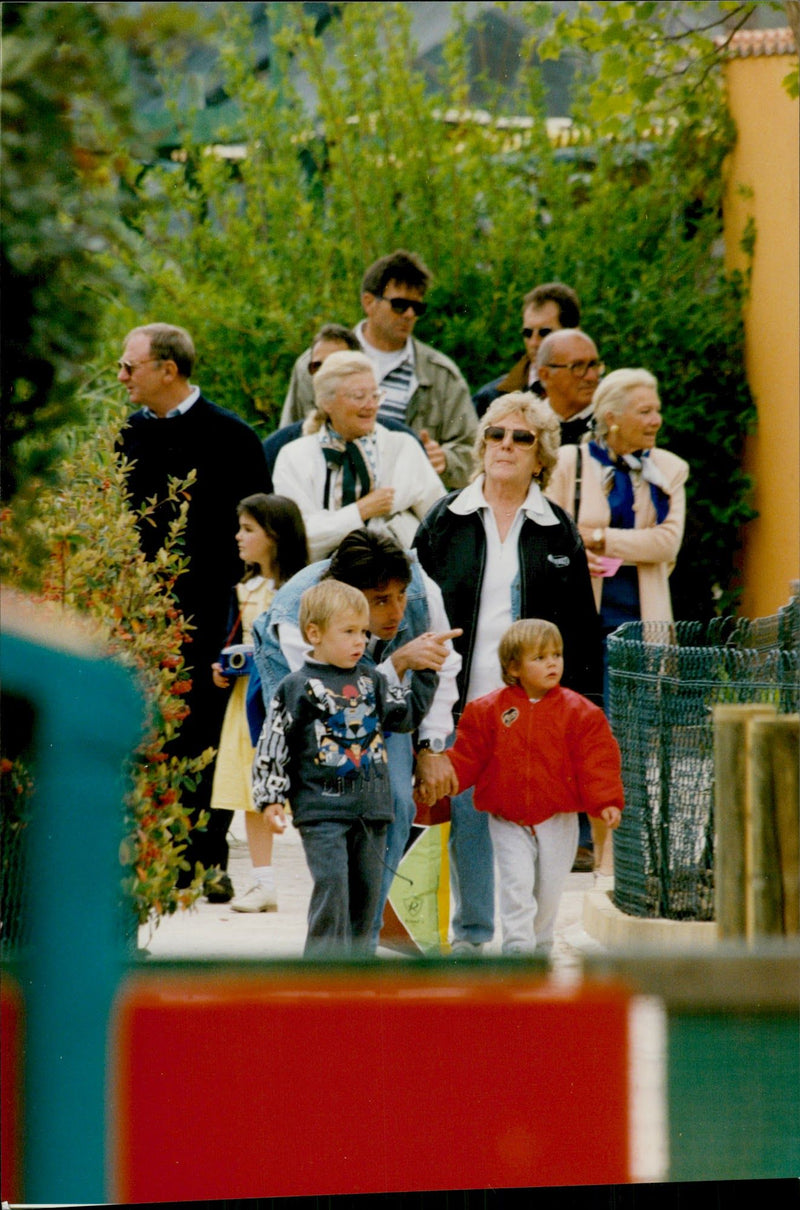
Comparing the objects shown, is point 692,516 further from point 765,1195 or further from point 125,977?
point 125,977

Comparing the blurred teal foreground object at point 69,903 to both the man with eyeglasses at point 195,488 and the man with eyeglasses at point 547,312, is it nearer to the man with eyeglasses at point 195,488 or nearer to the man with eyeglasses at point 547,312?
the man with eyeglasses at point 195,488

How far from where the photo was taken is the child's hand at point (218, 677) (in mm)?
4383

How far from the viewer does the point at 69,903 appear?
346 centimetres

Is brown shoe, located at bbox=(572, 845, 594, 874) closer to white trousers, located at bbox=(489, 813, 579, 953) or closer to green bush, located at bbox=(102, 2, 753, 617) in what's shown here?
white trousers, located at bbox=(489, 813, 579, 953)

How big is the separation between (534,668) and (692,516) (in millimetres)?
962

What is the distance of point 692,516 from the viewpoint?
4.97 meters

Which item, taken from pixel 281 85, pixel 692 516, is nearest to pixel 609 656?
pixel 692 516

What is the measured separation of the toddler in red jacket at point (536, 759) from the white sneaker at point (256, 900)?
22.1 inches

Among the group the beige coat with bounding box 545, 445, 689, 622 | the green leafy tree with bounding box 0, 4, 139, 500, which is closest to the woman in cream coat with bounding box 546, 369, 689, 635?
the beige coat with bounding box 545, 445, 689, 622

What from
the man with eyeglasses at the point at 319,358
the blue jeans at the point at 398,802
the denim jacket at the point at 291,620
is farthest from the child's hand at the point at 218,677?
the man with eyeglasses at the point at 319,358

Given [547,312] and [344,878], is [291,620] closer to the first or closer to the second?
[344,878]

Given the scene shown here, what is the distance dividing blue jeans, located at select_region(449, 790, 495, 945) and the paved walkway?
0.08m

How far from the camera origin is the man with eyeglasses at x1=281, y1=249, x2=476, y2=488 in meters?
5.34

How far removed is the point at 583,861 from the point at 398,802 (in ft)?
1.54
